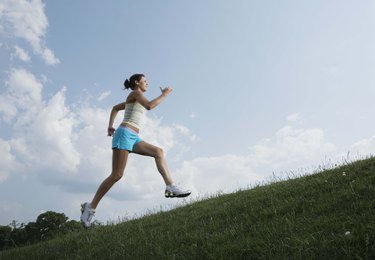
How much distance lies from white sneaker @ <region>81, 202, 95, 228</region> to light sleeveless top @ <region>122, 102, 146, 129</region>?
1.91 metres

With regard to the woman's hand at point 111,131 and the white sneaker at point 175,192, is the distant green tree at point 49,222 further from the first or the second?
the white sneaker at point 175,192

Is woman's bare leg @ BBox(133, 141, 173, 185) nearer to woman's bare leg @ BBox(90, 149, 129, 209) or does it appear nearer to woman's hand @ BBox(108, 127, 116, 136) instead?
woman's bare leg @ BBox(90, 149, 129, 209)

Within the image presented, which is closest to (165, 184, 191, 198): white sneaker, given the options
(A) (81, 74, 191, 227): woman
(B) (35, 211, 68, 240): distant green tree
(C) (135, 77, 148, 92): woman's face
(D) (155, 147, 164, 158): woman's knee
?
(A) (81, 74, 191, 227): woman

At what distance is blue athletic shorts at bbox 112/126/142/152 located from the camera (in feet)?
28.1

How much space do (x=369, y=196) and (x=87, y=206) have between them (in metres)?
5.45

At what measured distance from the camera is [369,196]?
5.95 metres

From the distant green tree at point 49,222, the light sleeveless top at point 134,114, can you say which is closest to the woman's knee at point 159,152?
the light sleeveless top at point 134,114

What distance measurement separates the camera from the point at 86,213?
29.7ft

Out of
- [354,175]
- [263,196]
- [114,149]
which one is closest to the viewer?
[354,175]

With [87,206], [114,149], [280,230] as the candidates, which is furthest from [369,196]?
[87,206]

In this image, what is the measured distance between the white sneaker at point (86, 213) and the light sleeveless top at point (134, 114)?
1.91 metres

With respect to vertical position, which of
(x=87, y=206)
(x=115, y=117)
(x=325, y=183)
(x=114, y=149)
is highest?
(x=115, y=117)

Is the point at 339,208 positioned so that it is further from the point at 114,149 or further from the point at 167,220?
the point at 114,149

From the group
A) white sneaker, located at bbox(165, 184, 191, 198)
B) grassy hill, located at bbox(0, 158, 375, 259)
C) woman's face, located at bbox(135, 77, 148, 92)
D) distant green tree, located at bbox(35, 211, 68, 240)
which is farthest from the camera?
distant green tree, located at bbox(35, 211, 68, 240)
